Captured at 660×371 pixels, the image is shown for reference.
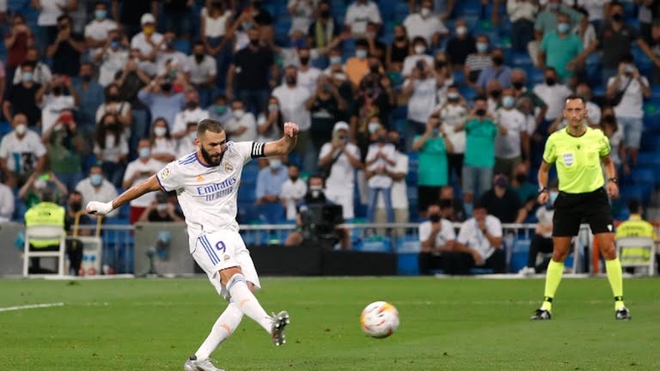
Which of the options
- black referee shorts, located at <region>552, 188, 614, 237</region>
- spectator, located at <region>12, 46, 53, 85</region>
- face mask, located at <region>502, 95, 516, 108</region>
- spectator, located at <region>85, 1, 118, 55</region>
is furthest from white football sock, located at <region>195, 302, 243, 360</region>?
spectator, located at <region>85, 1, 118, 55</region>

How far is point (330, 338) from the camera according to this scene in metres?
14.5

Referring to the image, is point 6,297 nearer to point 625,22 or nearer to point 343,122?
point 343,122

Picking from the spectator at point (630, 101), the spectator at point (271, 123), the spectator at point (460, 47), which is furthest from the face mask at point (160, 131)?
the spectator at point (630, 101)

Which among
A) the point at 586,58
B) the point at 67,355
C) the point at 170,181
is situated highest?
the point at 586,58

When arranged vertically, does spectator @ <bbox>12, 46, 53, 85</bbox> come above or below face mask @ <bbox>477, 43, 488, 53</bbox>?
below

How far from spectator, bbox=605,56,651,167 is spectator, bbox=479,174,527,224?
9.22 feet

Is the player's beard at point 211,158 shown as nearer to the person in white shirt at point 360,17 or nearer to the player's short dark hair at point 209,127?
the player's short dark hair at point 209,127

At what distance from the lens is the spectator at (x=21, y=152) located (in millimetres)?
29500

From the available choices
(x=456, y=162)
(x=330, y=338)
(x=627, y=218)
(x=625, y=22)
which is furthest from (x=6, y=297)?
(x=625, y=22)

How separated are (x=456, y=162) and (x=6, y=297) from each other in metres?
10.0

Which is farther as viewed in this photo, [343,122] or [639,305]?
[343,122]

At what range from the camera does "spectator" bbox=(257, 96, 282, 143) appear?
28594 millimetres

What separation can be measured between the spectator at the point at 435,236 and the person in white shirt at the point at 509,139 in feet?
6.08

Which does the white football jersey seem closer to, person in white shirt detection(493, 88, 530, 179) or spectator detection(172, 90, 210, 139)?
person in white shirt detection(493, 88, 530, 179)
